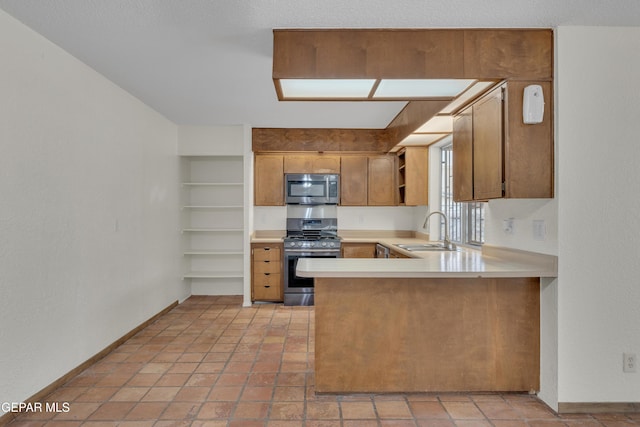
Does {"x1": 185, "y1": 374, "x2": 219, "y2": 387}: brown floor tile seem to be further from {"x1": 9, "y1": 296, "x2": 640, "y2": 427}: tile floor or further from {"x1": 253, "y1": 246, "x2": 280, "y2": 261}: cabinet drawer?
{"x1": 253, "y1": 246, "x2": 280, "y2": 261}: cabinet drawer

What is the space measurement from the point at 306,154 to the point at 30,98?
3339mm

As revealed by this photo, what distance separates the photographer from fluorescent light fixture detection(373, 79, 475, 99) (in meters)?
2.37

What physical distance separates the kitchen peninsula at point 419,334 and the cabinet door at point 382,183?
2.94 metres

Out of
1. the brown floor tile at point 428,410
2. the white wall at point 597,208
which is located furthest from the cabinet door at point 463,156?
the brown floor tile at point 428,410

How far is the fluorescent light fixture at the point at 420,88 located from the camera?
2.37 metres

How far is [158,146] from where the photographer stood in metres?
4.42

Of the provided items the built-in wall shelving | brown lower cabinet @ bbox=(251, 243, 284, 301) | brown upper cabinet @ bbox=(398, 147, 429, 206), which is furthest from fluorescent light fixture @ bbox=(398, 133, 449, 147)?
the built-in wall shelving

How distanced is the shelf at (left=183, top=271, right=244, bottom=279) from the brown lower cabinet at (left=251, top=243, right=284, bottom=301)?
1.38 feet

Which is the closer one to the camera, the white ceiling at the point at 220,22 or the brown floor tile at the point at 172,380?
the white ceiling at the point at 220,22

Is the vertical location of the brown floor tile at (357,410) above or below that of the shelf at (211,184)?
below

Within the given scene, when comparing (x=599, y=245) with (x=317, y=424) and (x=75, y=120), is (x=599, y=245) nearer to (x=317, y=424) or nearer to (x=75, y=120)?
(x=317, y=424)

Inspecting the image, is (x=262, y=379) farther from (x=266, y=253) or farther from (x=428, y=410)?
(x=266, y=253)

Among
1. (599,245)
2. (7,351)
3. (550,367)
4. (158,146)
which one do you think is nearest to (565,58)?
(599,245)

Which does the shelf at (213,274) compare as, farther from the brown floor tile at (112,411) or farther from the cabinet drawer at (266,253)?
the brown floor tile at (112,411)
